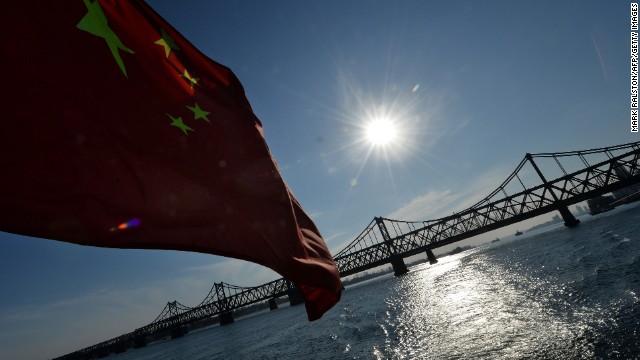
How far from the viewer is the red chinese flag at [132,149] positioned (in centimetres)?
170

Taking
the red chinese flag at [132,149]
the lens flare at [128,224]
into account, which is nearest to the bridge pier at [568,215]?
the red chinese flag at [132,149]

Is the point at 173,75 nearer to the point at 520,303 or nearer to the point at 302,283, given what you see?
the point at 302,283

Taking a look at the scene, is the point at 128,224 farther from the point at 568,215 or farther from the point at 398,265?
the point at 398,265

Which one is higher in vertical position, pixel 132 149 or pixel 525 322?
pixel 132 149

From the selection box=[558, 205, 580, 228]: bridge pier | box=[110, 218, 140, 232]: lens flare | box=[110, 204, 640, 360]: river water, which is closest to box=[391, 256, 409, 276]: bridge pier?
box=[558, 205, 580, 228]: bridge pier

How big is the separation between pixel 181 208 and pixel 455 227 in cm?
5181

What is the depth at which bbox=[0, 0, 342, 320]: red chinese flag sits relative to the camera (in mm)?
1701

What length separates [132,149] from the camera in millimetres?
2186

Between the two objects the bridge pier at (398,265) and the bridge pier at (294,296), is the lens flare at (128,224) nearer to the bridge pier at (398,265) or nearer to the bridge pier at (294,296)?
the bridge pier at (398,265)

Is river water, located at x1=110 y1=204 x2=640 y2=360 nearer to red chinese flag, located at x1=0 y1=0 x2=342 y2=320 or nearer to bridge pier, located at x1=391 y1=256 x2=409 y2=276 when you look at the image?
red chinese flag, located at x1=0 y1=0 x2=342 y2=320

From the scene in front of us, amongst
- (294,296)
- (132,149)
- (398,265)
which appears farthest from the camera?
(294,296)

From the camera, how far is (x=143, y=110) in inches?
94.2

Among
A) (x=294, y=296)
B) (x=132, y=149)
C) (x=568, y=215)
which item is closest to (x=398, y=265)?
(x=294, y=296)

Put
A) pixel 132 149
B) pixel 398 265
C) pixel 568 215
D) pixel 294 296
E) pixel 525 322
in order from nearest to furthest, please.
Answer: pixel 132 149 < pixel 525 322 < pixel 568 215 < pixel 398 265 < pixel 294 296
